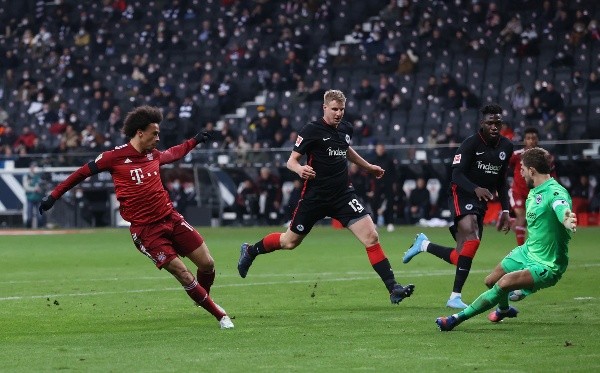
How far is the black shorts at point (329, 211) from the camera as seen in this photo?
1314cm

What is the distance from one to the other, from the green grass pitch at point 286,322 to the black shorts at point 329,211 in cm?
87

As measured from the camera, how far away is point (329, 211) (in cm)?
1330

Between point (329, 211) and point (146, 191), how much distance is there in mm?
2534

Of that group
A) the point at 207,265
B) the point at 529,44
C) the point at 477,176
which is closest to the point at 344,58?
the point at 529,44

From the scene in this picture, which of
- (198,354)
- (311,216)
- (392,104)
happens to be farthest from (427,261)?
(392,104)

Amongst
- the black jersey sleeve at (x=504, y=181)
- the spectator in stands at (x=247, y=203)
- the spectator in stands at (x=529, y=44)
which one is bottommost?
the spectator in stands at (x=247, y=203)

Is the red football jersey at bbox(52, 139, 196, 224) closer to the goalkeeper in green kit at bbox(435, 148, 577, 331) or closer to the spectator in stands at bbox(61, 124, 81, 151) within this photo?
the goalkeeper in green kit at bbox(435, 148, 577, 331)

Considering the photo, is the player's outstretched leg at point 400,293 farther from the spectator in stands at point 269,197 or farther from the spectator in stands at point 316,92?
the spectator in stands at point 316,92

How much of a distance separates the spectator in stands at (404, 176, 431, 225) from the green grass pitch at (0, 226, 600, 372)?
37.4 feet

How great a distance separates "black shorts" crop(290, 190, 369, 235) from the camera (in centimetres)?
1314

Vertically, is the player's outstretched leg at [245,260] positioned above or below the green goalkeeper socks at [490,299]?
below

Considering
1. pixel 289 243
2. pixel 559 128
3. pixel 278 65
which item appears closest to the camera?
pixel 289 243

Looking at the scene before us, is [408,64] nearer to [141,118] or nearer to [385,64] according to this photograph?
[385,64]

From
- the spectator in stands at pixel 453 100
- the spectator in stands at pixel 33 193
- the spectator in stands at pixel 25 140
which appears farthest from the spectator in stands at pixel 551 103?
the spectator in stands at pixel 25 140
